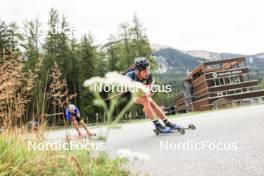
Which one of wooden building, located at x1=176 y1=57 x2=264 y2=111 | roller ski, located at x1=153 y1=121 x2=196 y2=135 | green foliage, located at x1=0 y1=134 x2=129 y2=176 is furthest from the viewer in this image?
wooden building, located at x1=176 y1=57 x2=264 y2=111

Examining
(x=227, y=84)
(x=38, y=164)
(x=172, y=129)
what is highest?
(x=227, y=84)

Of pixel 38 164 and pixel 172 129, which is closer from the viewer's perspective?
pixel 38 164

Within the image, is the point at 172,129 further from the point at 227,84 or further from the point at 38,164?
the point at 227,84

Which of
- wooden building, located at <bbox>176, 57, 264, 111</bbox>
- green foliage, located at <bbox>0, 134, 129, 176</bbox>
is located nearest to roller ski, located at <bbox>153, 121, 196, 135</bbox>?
green foliage, located at <bbox>0, 134, 129, 176</bbox>

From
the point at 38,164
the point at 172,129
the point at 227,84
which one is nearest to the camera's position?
the point at 38,164

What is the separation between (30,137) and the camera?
394 cm

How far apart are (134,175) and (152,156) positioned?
1565 millimetres

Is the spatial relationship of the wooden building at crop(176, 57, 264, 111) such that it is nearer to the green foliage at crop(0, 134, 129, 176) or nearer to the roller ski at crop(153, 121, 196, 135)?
the roller ski at crop(153, 121, 196, 135)

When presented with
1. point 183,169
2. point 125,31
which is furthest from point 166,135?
point 125,31

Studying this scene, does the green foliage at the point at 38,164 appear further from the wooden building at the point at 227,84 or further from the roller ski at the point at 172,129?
the wooden building at the point at 227,84

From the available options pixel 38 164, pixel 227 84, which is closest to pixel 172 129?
pixel 38 164

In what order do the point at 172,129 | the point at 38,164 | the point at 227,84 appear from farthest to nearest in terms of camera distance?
the point at 227,84, the point at 172,129, the point at 38,164

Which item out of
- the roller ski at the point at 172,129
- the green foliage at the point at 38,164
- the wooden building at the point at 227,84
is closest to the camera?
the green foliage at the point at 38,164

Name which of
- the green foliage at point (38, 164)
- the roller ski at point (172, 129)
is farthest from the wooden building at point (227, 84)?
the green foliage at point (38, 164)
